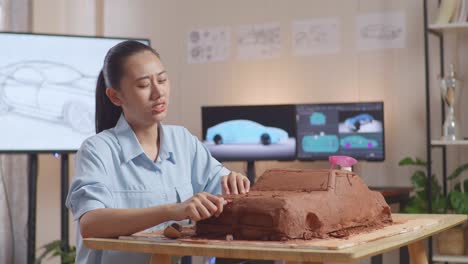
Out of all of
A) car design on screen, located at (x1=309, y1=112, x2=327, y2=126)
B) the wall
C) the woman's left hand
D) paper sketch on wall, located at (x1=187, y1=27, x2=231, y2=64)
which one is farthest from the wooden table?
paper sketch on wall, located at (x1=187, y1=27, x2=231, y2=64)

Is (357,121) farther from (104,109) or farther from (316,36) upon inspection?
(104,109)

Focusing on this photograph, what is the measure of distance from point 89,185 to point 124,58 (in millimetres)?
317

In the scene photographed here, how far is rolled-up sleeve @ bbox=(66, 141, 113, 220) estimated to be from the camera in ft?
5.82

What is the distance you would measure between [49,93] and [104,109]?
249 centimetres

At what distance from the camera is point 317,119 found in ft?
15.1

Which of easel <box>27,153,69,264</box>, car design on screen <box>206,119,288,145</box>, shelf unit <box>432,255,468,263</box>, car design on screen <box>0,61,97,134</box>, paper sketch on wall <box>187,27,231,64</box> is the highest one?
paper sketch on wall <box>187,27,231,64</box>

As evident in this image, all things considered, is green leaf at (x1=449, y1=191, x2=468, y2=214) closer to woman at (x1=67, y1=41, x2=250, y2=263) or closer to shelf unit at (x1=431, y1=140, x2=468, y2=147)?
shelf unit at (x1=431, y1=140, x2=468, y2=147)

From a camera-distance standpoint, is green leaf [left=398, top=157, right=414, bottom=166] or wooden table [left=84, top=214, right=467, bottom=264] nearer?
wooden table [left=84, top=214, right=467, bottom=264]

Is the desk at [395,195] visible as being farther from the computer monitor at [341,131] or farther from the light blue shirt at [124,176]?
the light blue shirt at [124,176]

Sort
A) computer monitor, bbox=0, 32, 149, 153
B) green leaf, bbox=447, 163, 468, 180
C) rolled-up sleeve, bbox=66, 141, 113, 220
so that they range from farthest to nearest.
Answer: green leaf, bbox=447, 163, 468, 180 < computer monitor, bbox=0, 32, 149, 153 < rolled-up sleeve, bbox=66, 141, 113, 220

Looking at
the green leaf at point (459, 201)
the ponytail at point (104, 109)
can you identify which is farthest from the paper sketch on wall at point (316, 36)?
the ponytail at point (104, 109)

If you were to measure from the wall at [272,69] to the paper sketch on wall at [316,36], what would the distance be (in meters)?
0.04

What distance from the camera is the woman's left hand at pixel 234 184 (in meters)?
1.87

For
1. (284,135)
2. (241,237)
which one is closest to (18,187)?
(284,135)
